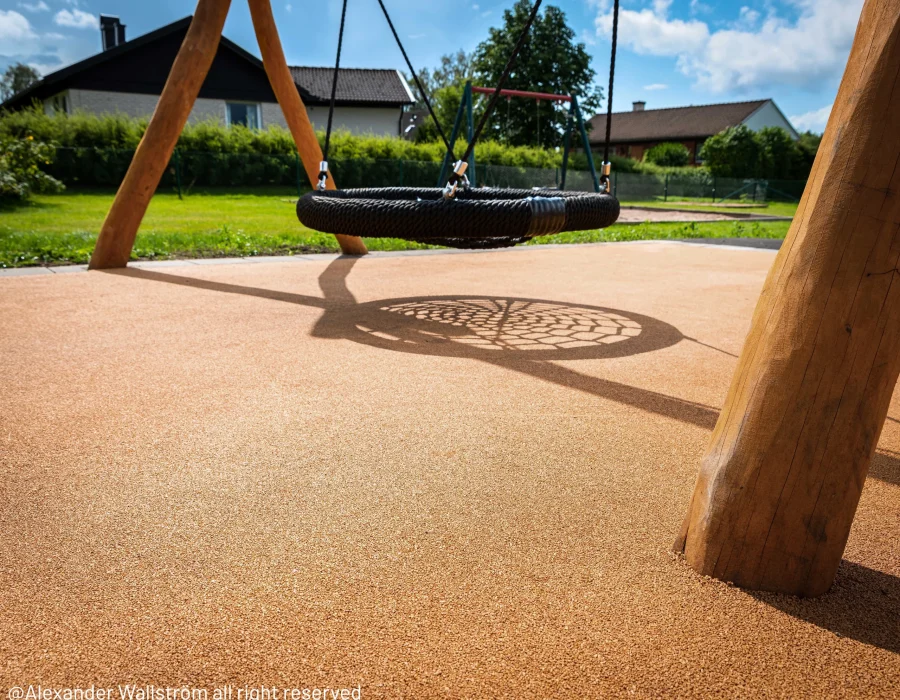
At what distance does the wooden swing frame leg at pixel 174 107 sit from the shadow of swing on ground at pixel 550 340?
11.2 inches

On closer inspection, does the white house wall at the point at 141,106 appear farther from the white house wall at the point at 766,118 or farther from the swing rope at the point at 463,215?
the white house wall at the point at 766,118

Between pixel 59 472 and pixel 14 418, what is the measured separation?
1.69ft

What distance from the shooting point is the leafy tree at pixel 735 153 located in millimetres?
26688

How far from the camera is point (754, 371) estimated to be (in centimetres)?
125

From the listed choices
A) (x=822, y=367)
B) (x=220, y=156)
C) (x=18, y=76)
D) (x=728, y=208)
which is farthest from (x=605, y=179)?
(x=18, y=76)

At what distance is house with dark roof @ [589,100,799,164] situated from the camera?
37.7 metres

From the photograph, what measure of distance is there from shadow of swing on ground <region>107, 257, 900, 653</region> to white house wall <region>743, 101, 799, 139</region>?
38.9m

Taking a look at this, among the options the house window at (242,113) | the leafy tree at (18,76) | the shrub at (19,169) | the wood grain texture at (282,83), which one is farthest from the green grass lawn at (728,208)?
the leafy tree at (18,76)

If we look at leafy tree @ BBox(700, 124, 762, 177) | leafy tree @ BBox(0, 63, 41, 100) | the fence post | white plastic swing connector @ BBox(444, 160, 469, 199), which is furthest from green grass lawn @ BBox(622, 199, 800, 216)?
leafy tree @ BBox(0, 63, 41, 100)

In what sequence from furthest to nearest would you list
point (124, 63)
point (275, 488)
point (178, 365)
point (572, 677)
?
point (124, 63), point (178, 365), point (275, 488), point (572, 677)

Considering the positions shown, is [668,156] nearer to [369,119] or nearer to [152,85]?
[369,119]

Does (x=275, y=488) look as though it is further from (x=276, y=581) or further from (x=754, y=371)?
(x=754, y=371)

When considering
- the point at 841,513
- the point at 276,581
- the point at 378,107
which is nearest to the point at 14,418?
the point at 276,581

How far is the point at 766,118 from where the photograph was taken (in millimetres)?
38281
